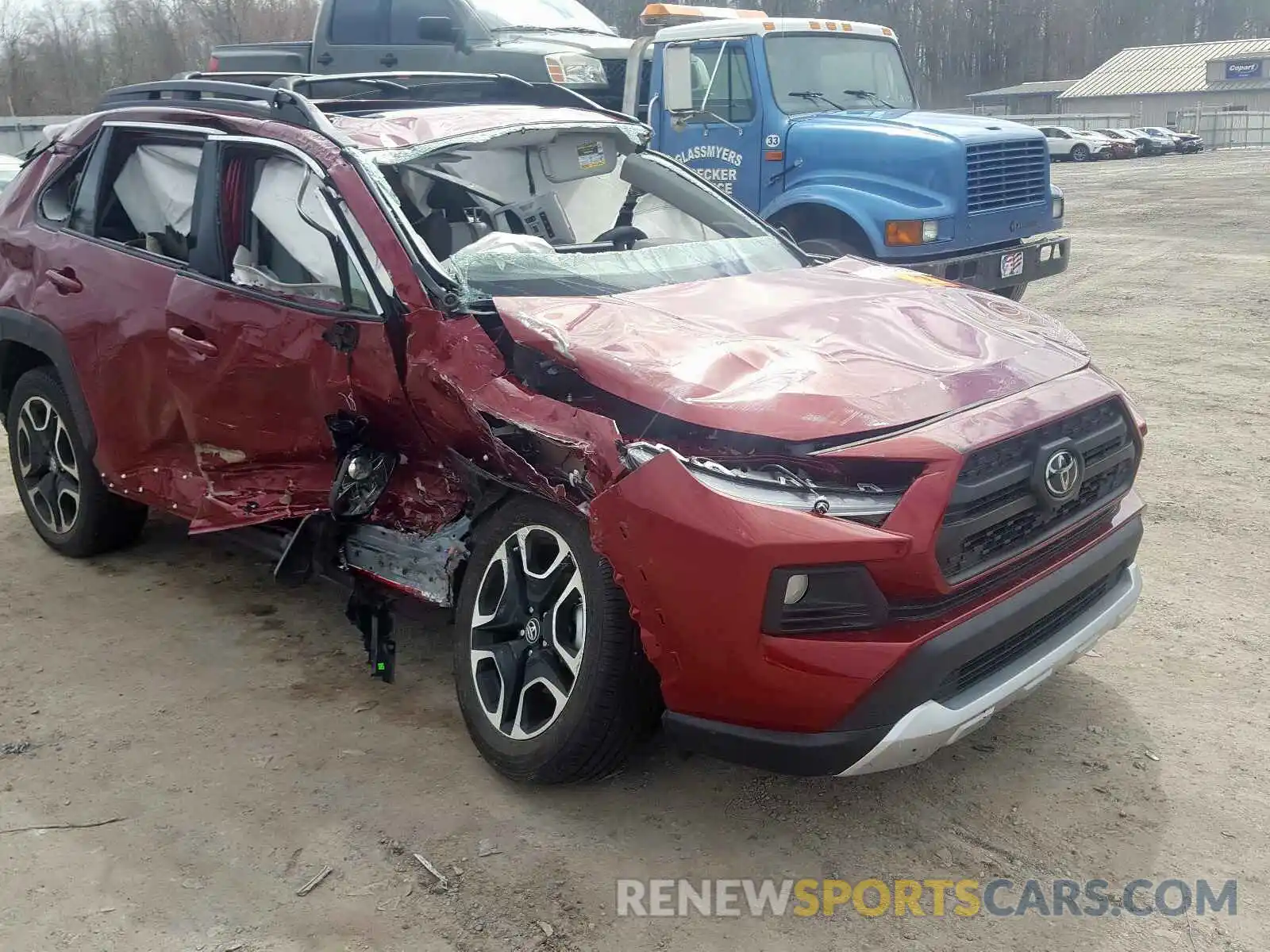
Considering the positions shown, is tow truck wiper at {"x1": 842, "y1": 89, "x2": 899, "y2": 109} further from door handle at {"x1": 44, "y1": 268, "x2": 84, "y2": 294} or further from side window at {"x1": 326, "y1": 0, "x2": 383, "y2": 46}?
door handle at {"x1": 44, "y1": 268, "x2": 84, "y2": 294}

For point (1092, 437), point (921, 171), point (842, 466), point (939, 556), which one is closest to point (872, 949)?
point (939, 556)

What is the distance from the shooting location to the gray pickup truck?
9.04m

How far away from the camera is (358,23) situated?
382 inches

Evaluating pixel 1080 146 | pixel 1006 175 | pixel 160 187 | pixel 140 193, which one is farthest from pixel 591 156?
pixel 1080 146

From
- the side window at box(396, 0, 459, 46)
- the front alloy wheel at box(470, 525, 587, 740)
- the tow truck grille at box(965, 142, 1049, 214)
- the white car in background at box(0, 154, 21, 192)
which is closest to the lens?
the front alloy wheel at box(470, 525, 587, 740)

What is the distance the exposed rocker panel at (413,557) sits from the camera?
3566mm

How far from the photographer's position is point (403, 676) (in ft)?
13.3

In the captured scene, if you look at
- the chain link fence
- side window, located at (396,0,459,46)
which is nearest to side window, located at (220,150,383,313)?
side window, located at (396,0,459,46)

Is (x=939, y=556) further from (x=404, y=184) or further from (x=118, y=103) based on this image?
(x=118, y=103)

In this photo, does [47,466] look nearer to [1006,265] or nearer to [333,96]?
[333,96]

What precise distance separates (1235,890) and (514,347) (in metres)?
2.33

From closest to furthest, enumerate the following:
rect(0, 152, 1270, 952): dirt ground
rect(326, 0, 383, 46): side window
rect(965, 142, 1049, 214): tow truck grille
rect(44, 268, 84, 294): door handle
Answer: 1. rect(0, 152, 1270, 952): dirt ground
2. rect(44, 268, 84, 294): door handle
3. rect(965, 142, 1049, 214): tow truck grille
4. rect(326, 0, 383, 46): side window

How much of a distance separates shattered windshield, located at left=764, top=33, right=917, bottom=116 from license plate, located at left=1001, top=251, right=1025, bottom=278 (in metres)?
1.59

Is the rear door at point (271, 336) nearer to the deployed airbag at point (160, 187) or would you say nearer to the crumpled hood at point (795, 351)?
the deployed airbag at point (160, 187)
